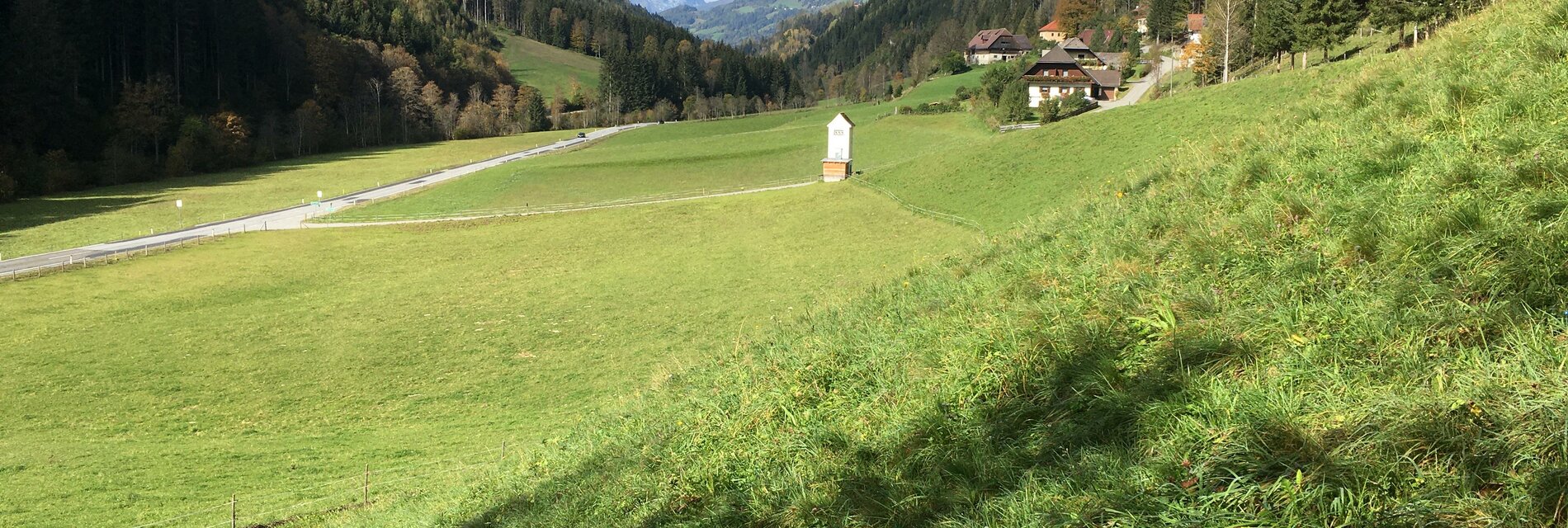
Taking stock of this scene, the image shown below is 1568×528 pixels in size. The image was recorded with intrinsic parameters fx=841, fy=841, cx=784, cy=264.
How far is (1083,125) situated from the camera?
3872 centimetres

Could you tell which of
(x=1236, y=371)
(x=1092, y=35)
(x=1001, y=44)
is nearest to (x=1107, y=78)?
(x=1092, y=35)

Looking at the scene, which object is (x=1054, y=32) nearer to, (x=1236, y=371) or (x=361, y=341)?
Result: (x=361, y=341)

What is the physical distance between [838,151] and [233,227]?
38.2 m

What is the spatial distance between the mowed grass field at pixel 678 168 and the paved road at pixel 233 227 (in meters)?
3.77

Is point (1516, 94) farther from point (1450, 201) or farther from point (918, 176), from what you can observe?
point (918, 176)

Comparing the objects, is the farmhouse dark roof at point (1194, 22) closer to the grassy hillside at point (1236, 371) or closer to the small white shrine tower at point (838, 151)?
the small white shrine tower at point (838, 151)

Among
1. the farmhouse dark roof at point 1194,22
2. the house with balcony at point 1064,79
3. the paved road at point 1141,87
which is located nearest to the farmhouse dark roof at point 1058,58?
the house with balcony at point 1064,79

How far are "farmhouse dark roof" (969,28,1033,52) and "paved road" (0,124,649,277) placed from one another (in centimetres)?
10618

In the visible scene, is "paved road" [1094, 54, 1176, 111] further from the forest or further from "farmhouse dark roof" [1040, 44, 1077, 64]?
the forest

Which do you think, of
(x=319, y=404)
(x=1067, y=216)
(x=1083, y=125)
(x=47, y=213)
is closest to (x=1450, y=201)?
(x=1067, y=216)

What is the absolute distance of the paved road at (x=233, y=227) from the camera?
129 feet

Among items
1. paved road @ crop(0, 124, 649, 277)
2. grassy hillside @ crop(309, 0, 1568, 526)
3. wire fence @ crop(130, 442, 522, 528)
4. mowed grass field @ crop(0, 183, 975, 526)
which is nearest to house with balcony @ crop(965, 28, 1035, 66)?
paved road @ crop(0, 124, 649, 277)

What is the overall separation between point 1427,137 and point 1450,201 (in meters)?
1.81

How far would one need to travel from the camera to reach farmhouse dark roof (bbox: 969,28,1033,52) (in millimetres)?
159000
